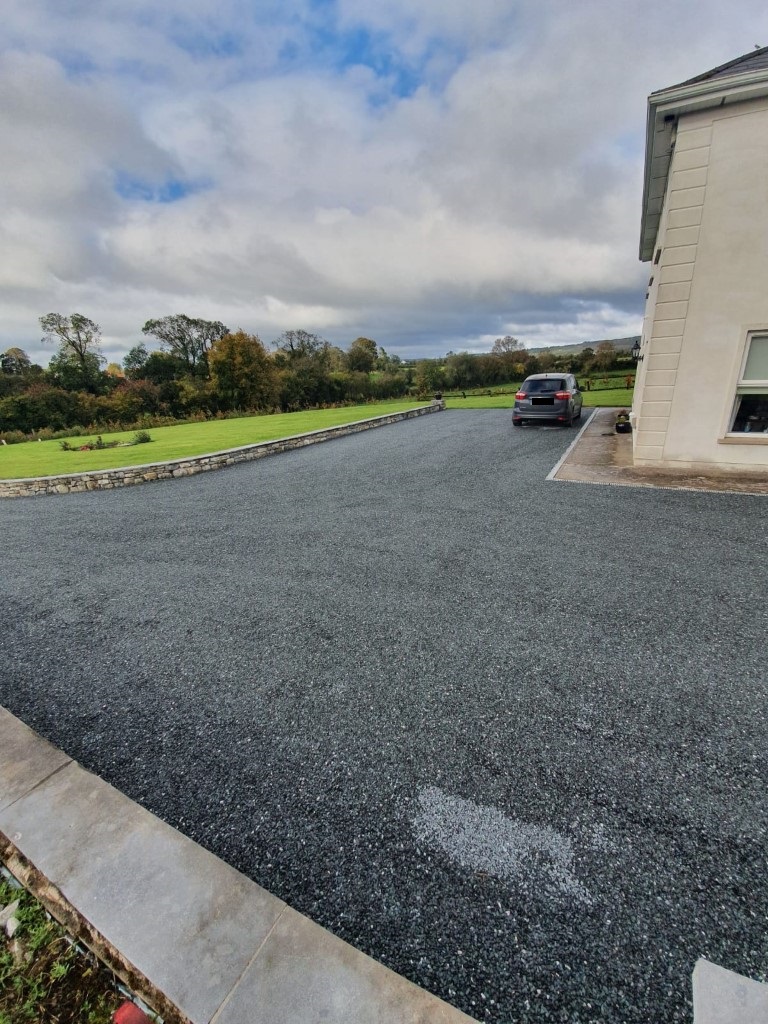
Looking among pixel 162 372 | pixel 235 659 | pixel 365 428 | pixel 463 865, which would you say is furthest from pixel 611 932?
pixel 162 372

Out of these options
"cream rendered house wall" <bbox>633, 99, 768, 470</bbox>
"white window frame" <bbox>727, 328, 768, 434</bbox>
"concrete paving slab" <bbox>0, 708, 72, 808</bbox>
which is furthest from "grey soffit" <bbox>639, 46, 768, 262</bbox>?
"concrete paving slab" <bbox>0, 708, 72, 808</bbox>

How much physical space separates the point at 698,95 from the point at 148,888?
964 centimetres

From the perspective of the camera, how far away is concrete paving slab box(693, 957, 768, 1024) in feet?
3.76

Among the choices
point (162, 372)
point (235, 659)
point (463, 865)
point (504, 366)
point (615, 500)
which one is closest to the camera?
point (463, 865)

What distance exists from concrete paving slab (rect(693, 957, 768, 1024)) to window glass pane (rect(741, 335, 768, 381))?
7446 millimetres

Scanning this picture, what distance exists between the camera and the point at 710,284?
5.94 metres

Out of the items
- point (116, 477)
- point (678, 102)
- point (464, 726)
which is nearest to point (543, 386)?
point (678, 102)

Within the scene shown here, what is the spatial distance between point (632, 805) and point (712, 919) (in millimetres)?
414

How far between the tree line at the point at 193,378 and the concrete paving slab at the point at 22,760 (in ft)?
97.1

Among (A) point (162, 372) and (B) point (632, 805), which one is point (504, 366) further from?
(B) point (632, 805)

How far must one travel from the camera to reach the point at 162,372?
37.2m

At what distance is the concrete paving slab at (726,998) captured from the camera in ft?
3.76

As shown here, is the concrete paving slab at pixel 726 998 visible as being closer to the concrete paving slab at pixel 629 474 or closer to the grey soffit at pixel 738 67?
the concrete paving slab at pixel 629 474

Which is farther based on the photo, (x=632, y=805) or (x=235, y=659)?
(x=235, y=659)
